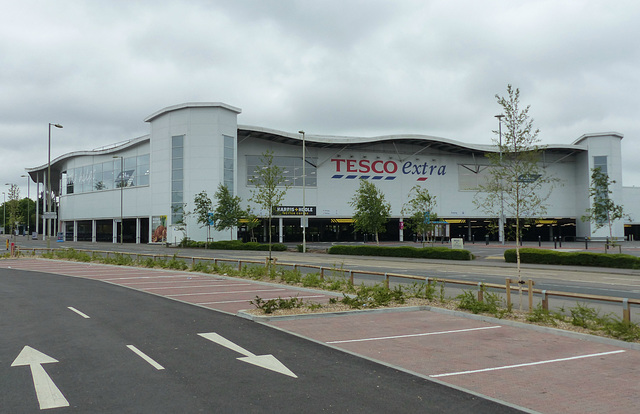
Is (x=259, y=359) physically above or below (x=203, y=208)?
below

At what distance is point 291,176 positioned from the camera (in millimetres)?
63812

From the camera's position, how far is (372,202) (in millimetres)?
41562

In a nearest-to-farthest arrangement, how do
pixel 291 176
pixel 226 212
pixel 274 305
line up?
pixel 274 305
pixel 226 212
pixel 291 176

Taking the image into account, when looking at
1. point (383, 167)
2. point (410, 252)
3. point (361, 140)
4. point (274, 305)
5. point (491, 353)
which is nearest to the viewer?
point (491, 353)

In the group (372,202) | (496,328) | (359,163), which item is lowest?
(496,328)

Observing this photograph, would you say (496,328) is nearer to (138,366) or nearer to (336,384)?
(336,384)

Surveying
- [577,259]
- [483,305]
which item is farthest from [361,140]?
[483,305]

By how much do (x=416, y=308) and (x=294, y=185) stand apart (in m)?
52.6

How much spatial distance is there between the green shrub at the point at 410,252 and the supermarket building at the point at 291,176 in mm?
22149

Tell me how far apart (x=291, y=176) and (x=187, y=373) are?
57448 mm

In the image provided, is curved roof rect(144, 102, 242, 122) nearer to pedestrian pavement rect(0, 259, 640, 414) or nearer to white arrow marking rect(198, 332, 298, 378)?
pedestrian pavement rect(0, 259, 640, 414)

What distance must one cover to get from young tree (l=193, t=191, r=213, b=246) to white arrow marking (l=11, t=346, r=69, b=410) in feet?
149

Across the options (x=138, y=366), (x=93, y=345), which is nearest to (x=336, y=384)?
(x=138, y=366)

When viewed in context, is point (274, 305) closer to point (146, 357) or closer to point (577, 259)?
point (146, 357)
